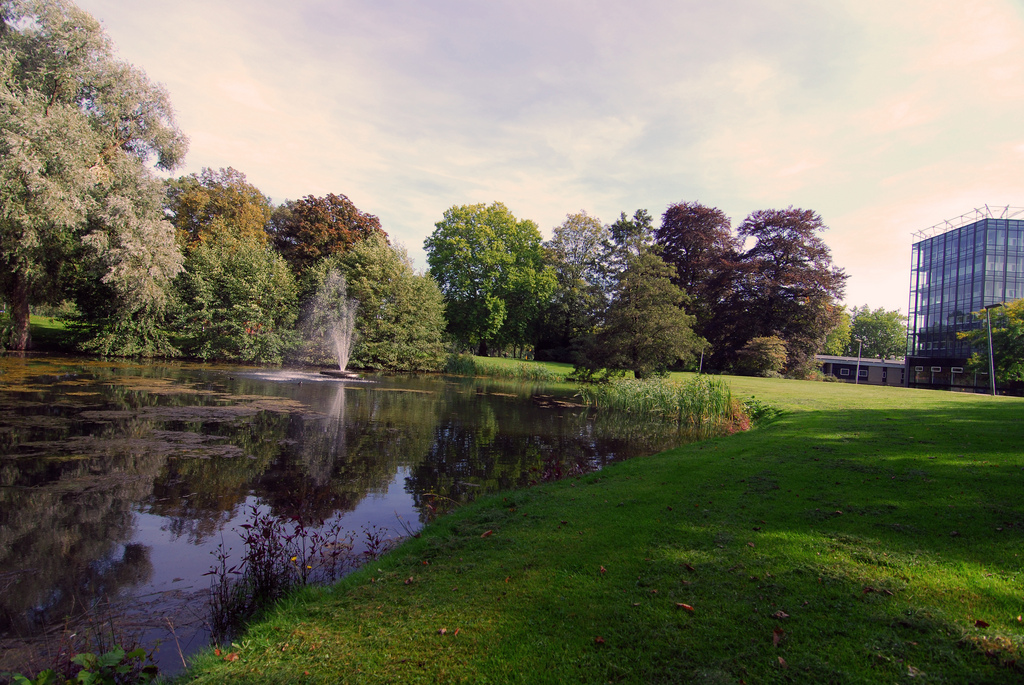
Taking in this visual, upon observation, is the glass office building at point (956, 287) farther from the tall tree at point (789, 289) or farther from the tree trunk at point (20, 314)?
the tree trunk at point (20, 314)

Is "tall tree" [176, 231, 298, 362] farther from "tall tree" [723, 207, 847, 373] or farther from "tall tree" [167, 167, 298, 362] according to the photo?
"tall tree" [723, 207, 847, 373]

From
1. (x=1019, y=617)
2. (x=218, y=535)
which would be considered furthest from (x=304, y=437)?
(x=1019, y=617)

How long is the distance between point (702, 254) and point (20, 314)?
4739 centimetres

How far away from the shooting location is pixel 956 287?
5478 cm

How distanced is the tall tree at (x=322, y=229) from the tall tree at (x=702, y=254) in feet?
87.8

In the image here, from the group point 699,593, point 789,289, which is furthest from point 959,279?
point 699,593

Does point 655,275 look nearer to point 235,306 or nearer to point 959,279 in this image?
point 235,306

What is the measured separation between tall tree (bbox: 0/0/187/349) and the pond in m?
6.66

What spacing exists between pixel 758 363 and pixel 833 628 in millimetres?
36997

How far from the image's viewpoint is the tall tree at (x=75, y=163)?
62.4ft

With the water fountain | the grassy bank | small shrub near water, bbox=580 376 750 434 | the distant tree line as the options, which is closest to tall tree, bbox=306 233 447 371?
the water fountain

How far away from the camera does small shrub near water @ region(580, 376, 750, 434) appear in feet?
50.9

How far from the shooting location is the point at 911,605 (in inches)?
122

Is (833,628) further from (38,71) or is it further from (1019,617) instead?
(38,71)
